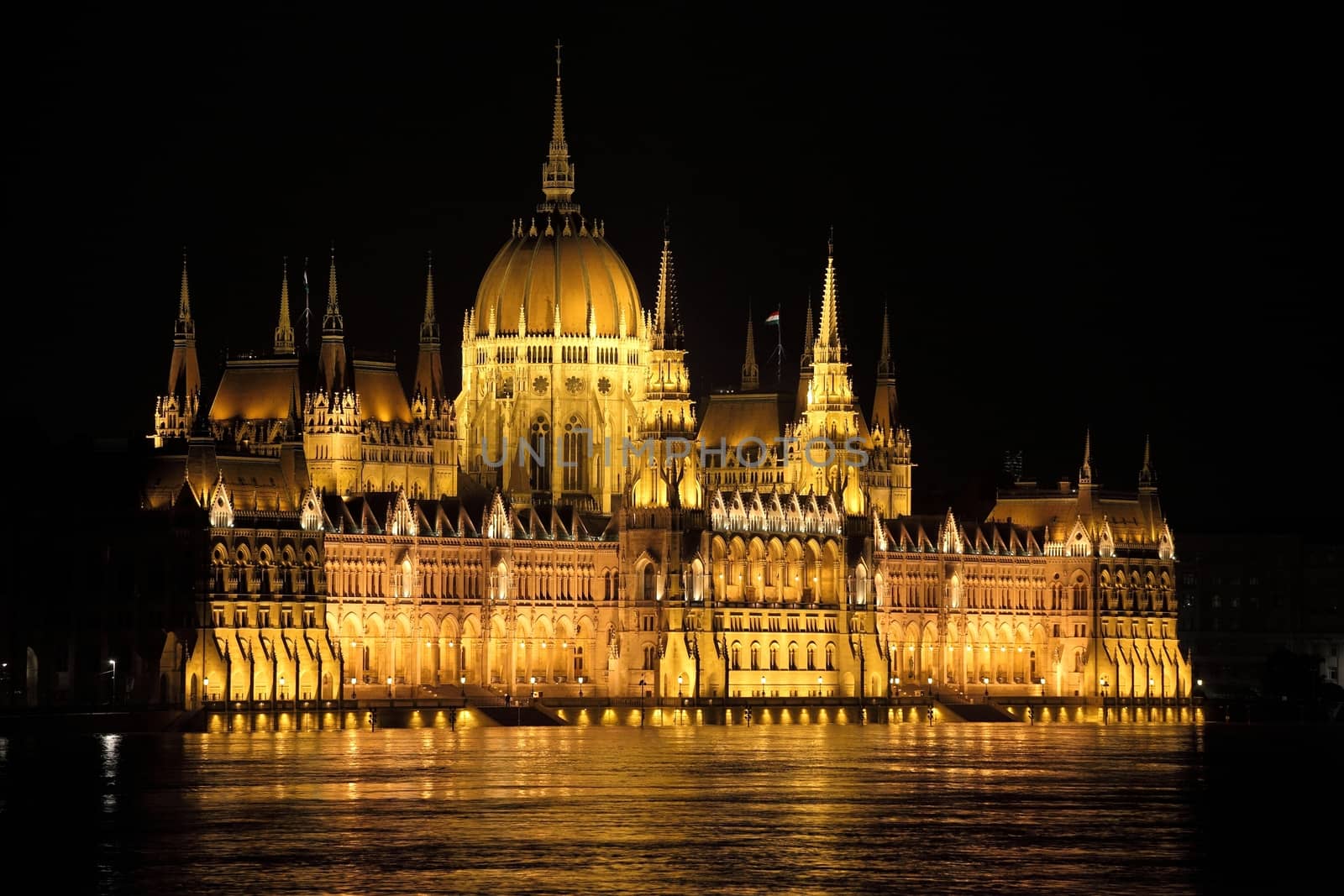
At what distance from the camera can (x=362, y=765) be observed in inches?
6127

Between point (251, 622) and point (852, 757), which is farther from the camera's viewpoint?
point (251, 622)

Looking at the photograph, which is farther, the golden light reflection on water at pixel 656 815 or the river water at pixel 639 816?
the golden light reflection on water at pixel 656 815

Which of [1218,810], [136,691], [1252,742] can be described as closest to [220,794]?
[1218,810]

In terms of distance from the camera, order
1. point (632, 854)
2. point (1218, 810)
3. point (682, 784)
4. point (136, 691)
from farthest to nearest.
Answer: point (136, 691), point (682, 784), point (1218, 810), point (632, 854)

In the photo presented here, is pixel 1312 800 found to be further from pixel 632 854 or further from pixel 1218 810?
pixel 632 854

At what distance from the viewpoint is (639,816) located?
13025cm

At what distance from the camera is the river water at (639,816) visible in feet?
367

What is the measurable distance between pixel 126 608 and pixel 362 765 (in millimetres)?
42878

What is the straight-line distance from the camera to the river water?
4402 inches

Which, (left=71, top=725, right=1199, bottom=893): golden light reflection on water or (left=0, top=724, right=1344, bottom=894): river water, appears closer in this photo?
(left=0, top=724, right=1344, bottom=894): river water

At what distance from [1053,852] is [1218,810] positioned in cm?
1942

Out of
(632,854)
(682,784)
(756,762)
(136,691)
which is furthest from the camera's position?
(136,691)

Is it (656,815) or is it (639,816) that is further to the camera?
(656,815)

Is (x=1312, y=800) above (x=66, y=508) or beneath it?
beneath
